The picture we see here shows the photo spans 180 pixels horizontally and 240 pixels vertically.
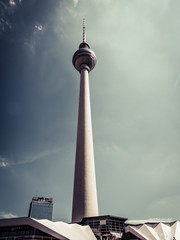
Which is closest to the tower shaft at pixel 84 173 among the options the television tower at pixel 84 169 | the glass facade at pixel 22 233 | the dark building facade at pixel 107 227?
the television tower at pixel 84 169

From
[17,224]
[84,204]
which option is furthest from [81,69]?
[17,224]

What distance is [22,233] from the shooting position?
33500 mm

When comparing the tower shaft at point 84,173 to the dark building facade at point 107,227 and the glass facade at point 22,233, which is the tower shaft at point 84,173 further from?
the glass facade at point 22,233

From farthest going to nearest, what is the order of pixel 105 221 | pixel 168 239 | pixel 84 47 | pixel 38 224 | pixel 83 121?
pixel 84 47 → pixel 83 121 → pixel 105 221 → pixel 168 239 → pixel 38 224

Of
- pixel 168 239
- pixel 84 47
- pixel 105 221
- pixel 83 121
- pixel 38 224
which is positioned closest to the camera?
pixel 38 224

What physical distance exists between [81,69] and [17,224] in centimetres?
7729

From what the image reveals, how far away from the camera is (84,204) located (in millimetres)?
58906

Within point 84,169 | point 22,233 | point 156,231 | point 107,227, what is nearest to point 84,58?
point 84,169

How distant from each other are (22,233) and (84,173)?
33.0 meters

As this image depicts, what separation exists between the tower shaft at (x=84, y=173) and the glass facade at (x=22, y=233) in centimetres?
2582

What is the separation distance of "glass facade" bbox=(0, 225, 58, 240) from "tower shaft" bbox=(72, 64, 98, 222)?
25.8 m

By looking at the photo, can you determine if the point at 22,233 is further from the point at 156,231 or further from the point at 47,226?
the point at 156,231

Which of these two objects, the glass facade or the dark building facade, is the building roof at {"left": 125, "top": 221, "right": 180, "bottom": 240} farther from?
the glass facade

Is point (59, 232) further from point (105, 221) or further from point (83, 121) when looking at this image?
point (83, 121)
